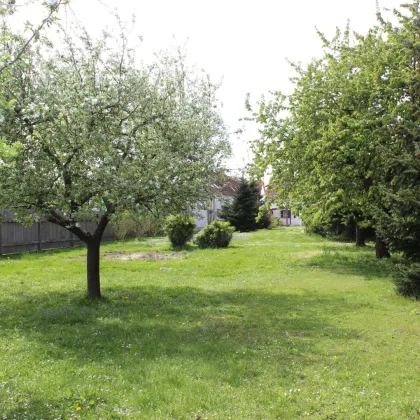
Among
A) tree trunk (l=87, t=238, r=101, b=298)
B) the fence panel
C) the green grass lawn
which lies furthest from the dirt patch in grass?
tree trunk (l=87, t=238, r=101, b=298)

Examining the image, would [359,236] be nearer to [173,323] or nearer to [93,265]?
[93,265]

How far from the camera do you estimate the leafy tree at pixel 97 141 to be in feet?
27.1

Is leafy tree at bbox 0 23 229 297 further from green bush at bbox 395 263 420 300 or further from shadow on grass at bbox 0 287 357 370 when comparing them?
green bush at bbox 395 263 420 300

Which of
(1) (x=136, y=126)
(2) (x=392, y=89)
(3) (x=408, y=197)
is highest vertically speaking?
(2) (x=392, y=89)

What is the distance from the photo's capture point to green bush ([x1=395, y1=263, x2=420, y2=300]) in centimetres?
991

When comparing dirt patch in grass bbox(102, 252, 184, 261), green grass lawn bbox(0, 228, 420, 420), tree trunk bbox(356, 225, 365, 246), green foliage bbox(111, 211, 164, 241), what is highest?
green foliage bbox(111, 211, 164, 241)

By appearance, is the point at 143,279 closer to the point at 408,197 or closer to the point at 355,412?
the point at 408,197

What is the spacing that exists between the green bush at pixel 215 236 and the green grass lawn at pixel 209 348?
8464 mm

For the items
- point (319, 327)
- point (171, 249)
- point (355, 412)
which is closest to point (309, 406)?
point (355, 412)

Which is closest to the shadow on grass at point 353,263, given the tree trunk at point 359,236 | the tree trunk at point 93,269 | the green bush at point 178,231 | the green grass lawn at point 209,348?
the green grass lawn at point 209,348

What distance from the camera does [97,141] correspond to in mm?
8648

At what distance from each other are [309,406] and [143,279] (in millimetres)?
9491

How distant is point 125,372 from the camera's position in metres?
5.69

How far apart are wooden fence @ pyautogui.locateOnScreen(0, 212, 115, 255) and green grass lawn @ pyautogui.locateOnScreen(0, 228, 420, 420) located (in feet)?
19.4
